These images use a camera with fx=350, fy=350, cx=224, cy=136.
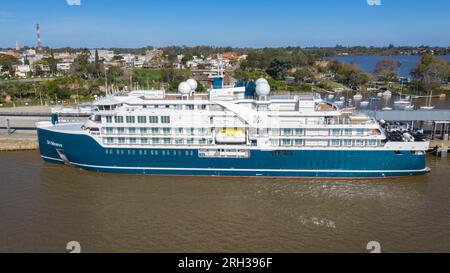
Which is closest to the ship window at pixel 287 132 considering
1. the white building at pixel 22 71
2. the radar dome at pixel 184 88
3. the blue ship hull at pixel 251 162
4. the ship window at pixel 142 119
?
the blue ship hull at pixel 251 162

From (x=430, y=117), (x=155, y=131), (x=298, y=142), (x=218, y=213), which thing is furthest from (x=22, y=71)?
(x=430, y=117)

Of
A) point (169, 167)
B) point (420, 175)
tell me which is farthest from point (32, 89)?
point (420, 175)

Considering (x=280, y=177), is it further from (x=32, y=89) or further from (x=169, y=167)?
(x=32, y=89)

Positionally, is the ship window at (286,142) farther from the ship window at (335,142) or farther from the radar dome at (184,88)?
the radar dome at (184,88)

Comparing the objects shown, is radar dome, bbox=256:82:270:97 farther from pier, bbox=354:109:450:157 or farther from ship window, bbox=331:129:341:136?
pier, bbox=354:109:450:157

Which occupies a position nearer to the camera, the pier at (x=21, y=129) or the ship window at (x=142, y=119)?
the ship window at (x=142, y=119)
